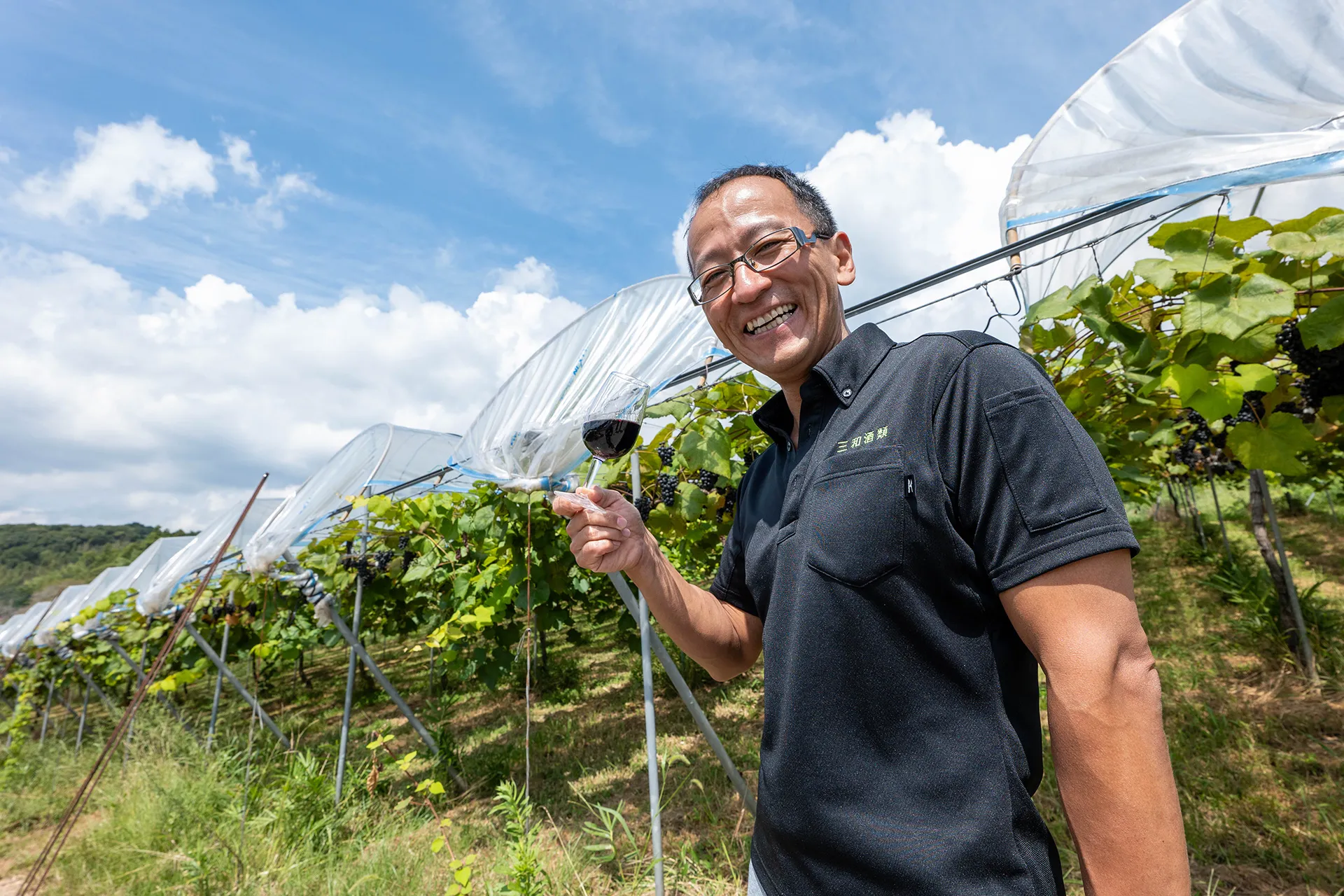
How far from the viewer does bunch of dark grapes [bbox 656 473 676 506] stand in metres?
3.17

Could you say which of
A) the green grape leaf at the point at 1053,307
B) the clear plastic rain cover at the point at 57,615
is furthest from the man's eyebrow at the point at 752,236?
the clear plastic rain cover at the point at 57,615

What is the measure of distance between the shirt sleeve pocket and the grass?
2.00 m

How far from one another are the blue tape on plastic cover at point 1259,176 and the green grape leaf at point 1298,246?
9.9 inches

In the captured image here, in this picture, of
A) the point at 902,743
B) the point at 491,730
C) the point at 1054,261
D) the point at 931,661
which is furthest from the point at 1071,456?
the point at 491,730

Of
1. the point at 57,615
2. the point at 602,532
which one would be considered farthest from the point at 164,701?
the point at 602,532

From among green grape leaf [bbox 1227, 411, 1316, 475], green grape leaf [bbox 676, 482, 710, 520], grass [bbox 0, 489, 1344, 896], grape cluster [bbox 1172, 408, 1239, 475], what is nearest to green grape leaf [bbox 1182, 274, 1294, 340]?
green grape leaf [bbox 1227, 411, 1316, 475]

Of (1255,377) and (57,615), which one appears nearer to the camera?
(1255,377)

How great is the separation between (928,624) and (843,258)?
741 millimetres

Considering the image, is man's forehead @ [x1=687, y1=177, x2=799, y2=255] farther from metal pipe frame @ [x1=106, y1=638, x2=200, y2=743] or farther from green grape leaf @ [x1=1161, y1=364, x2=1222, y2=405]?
metal pipe frame @ [x1=106, y1=638, x2=200, y2=743]

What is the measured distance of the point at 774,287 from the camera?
3.89 feet

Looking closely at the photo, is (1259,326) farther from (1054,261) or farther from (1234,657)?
(1234,657)

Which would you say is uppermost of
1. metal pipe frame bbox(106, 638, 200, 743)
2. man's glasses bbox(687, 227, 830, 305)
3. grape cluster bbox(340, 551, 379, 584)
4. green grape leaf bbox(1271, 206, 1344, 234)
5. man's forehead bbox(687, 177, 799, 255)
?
man's forehead bbox(687, 177, 799, 255)

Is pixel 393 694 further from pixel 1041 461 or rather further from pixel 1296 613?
pixel 1296 613

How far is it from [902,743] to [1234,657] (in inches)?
238
